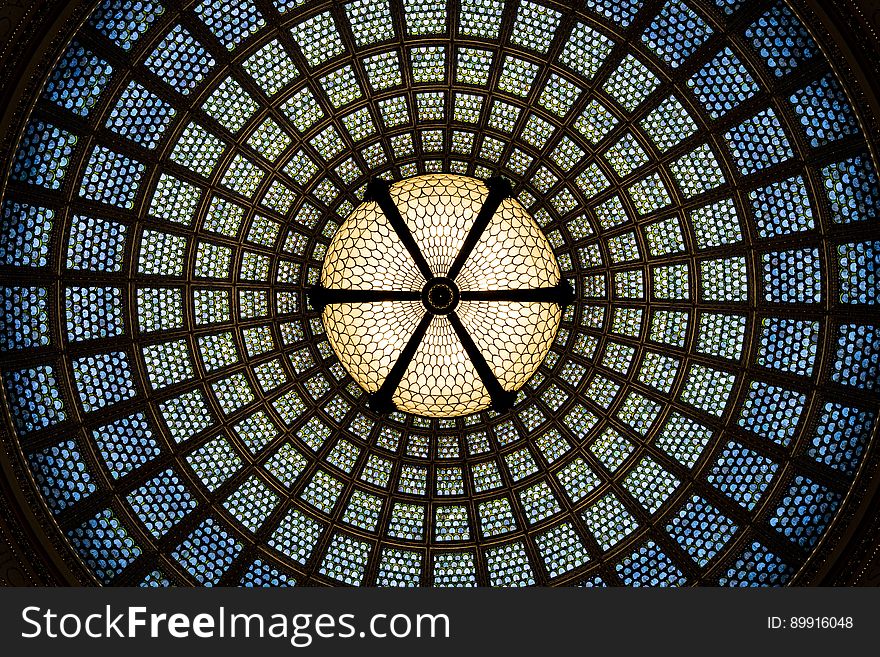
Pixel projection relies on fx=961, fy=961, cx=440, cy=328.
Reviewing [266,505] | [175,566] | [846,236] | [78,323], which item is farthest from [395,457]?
[846,236]

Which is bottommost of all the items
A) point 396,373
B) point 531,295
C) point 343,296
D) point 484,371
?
point 484,371

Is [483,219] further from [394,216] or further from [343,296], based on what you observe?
[343,296]

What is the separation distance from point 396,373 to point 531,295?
2633mm

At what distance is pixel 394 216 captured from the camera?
627 inches

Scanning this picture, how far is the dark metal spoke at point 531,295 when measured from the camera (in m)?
15.8

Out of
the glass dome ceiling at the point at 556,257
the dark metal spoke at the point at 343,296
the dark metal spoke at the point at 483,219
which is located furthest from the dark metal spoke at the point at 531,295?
the glass dome ceiling at the point at 556,257

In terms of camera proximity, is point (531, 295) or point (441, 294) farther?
point (441, 294)

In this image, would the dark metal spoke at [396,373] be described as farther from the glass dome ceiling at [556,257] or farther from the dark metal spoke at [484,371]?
the glass dome ceiling at [556,257]

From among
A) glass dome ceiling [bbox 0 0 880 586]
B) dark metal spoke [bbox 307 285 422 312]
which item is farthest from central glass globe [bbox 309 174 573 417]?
glass dome ceiling [bbox 0 0 880 586]

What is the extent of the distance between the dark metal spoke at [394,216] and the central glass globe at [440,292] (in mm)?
17

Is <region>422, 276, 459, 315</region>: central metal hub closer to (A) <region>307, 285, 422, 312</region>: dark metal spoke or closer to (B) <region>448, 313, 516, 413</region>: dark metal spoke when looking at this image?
(B) <region>448, 313, 516, 413</region>: dark metal spoke

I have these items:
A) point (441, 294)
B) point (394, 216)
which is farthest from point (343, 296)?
point (441, 294)

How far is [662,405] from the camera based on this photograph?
63.9ft

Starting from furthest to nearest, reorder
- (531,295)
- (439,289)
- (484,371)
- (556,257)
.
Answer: (556,257) → (439,289) → (484,371) → (531,295)
